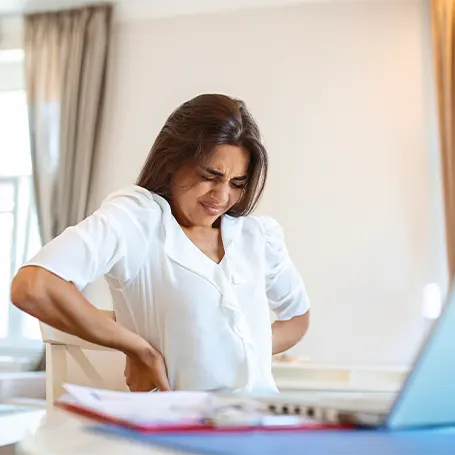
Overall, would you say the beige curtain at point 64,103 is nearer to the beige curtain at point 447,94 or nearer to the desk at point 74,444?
the beige curtain at point 447,94

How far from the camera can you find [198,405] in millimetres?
690

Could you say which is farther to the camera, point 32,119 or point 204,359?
point 32,119

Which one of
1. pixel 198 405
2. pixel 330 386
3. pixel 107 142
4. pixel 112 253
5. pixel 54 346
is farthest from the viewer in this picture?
pixel 107 142

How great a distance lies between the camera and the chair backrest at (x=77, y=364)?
4.69 ft

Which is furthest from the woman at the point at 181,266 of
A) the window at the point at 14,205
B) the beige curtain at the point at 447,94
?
the window at the point at 14,205

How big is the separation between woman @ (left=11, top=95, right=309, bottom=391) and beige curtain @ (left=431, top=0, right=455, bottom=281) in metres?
2.72

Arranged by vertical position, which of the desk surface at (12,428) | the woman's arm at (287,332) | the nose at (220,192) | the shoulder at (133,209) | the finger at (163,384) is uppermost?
the nose at (220,192)

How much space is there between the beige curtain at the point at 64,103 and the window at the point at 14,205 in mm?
183

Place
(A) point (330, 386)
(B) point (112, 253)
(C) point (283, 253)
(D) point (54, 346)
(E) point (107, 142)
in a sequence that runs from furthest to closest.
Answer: (E) point (107, 142), (A) point (330, 386), (C) point (283, 253), (D) point (54, 346), (B) point (112, 253)

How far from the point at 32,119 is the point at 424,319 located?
111 inches

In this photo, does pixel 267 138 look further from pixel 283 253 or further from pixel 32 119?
pixel 283 253

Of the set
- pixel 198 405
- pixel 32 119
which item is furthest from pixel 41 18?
pixel 198 405

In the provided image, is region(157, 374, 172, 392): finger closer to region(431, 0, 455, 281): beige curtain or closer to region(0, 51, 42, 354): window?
region(431, 0, 455, 281): beige curtain

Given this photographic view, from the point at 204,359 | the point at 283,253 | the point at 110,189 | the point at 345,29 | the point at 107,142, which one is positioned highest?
the point at 345,29
